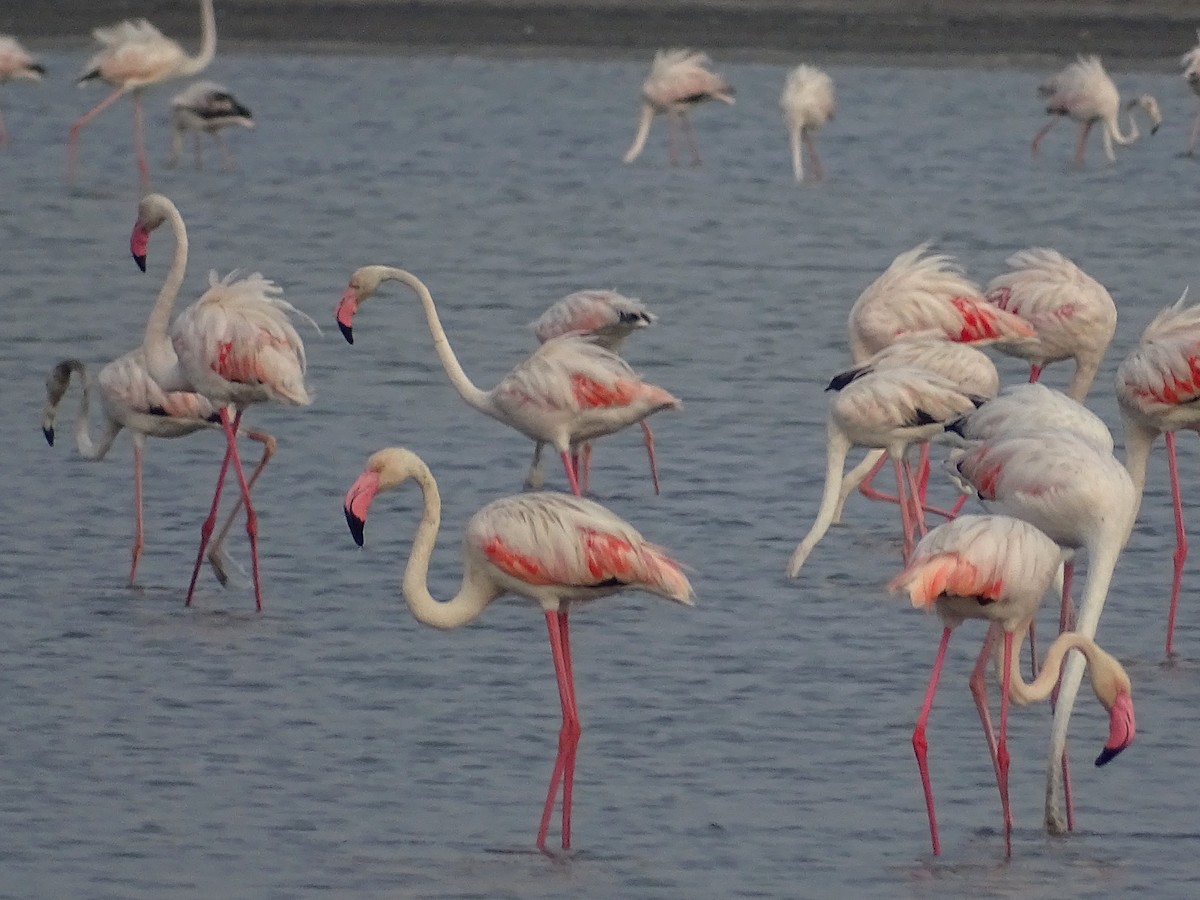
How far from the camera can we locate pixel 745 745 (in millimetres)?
6633

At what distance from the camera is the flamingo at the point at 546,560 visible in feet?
20.1

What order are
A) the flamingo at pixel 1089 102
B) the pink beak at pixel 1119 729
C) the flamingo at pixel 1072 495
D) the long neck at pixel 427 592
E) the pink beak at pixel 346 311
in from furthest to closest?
the flamingo at pixel 1089 102 < the pink beak at pixel 346 311 < the flamingo at pixel 1072 495 < the long neck at pixel 427 592 < the pink beak at pixel 1119 729

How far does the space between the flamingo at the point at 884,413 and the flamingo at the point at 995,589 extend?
1.89 metres

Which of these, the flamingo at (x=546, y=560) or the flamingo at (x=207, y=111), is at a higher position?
Result: the flamingo at (x=207, y=111)

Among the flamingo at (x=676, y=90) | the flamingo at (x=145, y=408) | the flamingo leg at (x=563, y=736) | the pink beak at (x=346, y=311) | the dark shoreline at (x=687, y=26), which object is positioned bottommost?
the flamingo leg at (x=563, y=736)

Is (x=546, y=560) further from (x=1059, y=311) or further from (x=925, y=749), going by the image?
(x=1059, y=311)

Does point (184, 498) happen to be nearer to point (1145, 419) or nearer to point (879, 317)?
point (879, 317)

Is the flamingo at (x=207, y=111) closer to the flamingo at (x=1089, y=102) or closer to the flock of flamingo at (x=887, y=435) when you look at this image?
the flamingo at (x=1089, y=102)

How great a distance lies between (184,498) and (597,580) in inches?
134

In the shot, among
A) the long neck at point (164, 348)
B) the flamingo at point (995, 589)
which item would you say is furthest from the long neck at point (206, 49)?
the flamingo at point (995, 589)

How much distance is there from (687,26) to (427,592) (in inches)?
803

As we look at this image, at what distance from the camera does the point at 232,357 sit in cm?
792

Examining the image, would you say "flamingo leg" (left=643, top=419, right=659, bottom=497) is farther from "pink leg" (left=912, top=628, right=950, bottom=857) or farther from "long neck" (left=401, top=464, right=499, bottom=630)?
"pink leg" (left=912, top=628, right=950, bottom=857)

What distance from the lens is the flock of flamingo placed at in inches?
236
